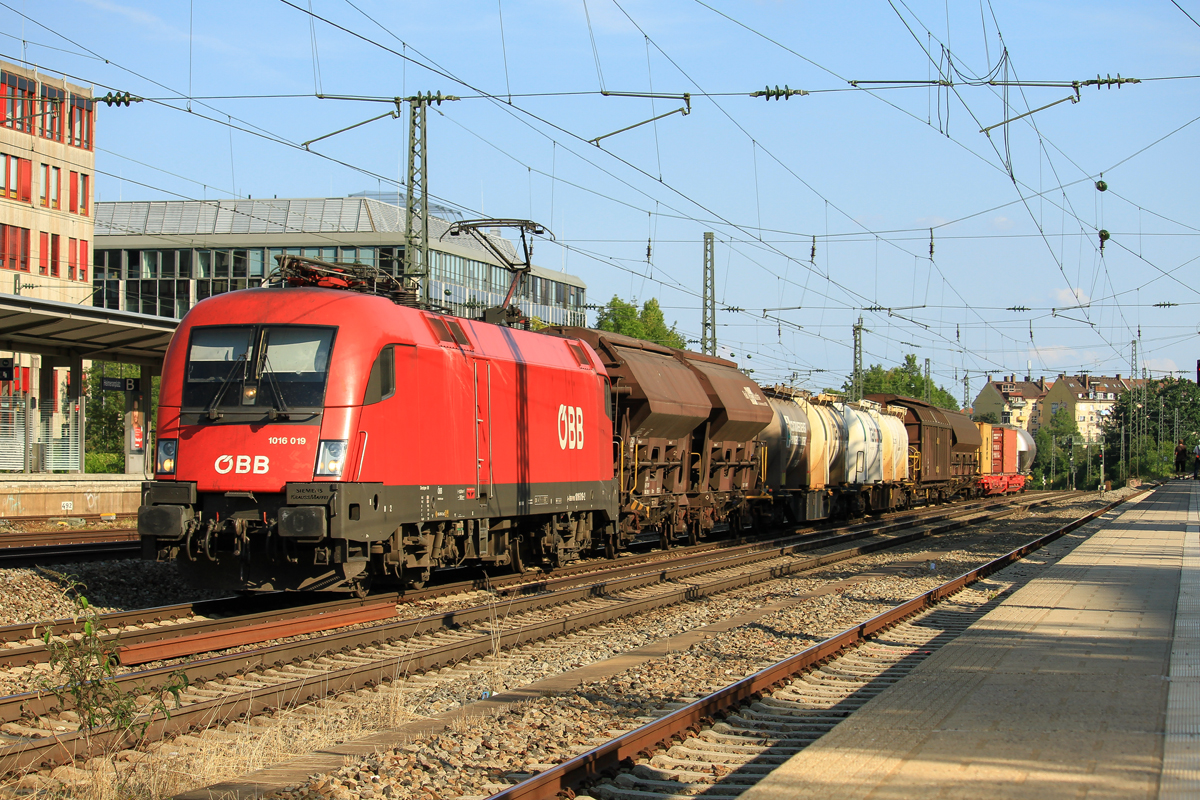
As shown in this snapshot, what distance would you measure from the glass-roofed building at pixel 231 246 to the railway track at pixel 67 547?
43978 millimetres

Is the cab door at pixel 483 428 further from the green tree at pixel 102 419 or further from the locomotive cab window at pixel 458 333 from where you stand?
the green tree at pixel 102 419

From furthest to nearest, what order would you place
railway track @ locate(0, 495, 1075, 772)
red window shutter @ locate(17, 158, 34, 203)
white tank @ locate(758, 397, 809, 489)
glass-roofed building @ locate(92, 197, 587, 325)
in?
glass-roofed building @ locate(92, 197, 587, 325), red window shutter @ locate(17, 158, 34, 203), white tank @ locate(758, 397, 809, 489), railway track @ locate(0, 495, 1075, 772)

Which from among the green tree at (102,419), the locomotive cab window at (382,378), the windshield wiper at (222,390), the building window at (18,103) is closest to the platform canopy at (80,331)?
the windshield wiper at (222,390)

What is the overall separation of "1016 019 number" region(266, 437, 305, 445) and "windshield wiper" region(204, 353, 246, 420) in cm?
73

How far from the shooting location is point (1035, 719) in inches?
301

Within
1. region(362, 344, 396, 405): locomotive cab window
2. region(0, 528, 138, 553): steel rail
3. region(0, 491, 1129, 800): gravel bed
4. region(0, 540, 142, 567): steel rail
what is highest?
region(362, 344, 396, 405): locomotive cab window

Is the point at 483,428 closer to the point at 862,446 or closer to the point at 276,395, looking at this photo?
the point at 276,395

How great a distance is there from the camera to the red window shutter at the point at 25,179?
174 ft

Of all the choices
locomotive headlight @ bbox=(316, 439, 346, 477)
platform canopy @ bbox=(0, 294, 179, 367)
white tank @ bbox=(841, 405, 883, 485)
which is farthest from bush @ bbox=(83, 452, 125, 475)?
locomotive headlight @ bbox=(316, 439, 346, 477)

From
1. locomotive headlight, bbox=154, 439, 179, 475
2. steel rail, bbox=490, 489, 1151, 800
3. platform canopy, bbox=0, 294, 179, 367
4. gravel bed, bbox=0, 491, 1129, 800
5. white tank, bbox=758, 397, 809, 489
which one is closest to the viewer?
steel rail, bbox=490, 489, 1151, 800

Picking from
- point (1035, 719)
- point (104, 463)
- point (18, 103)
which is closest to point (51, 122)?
point (18, 103)

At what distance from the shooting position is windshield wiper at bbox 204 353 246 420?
477 inches

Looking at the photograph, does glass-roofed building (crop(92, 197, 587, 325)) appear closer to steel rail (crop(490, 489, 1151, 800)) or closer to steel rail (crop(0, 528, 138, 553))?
steel rail (crop(0, 528, 138, 553))

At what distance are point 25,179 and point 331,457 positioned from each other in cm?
5042
